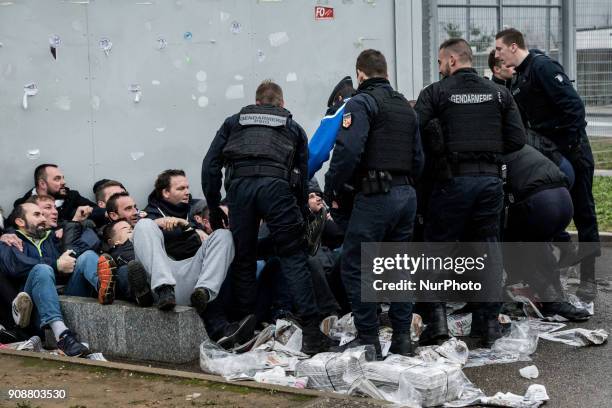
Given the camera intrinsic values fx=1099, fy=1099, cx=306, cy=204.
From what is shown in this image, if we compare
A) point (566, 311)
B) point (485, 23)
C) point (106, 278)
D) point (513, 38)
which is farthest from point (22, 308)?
point (485, 23)

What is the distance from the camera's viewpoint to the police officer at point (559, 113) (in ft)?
27.3

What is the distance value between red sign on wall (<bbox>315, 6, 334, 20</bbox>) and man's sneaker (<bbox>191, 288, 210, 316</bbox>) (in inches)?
139

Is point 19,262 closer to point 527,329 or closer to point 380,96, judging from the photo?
point 380,96

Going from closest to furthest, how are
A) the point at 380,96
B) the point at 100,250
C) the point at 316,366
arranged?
the point at 316,366
the point at 380,96
the point at 100,250

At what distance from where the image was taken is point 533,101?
27.8 feet

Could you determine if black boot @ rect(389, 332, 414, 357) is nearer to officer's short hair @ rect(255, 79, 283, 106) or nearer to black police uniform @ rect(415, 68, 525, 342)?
black police uniform @ rect(415, 68, 525, 342)

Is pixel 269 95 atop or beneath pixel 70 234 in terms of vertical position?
atop

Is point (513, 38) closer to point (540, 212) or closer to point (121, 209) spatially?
point (540, 212)

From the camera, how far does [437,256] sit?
7613 millimetres

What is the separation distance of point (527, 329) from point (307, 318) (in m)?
1.50

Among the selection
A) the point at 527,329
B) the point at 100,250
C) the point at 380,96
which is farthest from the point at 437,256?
the point at 100,250

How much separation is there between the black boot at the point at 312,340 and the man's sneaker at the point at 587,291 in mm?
2292

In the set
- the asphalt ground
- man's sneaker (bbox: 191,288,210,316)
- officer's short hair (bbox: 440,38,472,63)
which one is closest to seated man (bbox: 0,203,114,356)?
man's sneaker (bbox: 191,288,210,316)

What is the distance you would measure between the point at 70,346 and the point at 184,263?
938 mm
